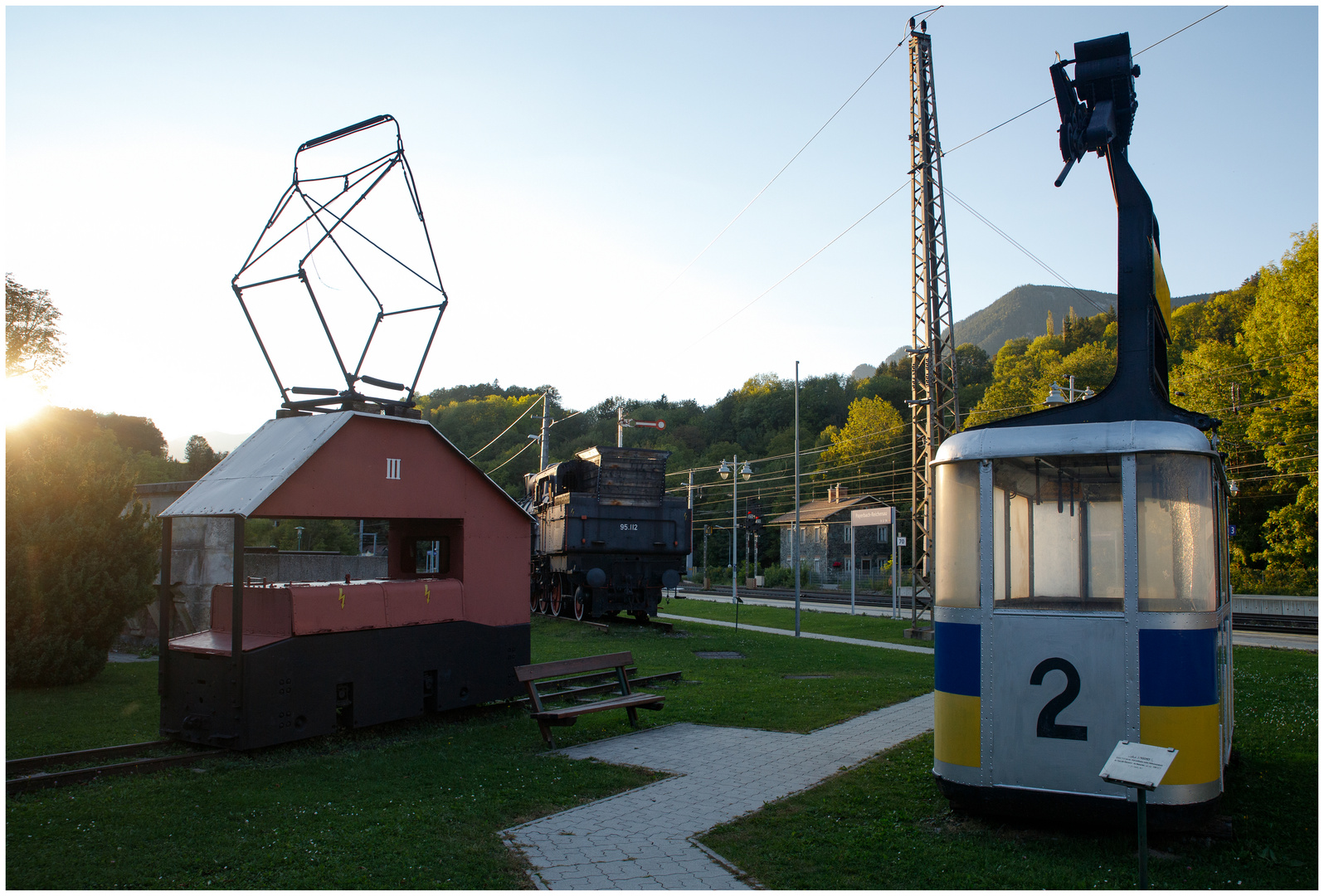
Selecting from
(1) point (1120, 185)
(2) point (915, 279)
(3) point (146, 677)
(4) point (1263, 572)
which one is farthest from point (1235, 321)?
(3) point (146, 677)

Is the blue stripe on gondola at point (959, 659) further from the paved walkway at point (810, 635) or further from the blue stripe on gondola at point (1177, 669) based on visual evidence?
the paved walkway at point (810, 635)

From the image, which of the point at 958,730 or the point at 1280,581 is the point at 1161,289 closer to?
the point at 958,730

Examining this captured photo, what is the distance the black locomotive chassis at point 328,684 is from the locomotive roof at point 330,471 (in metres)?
1.33

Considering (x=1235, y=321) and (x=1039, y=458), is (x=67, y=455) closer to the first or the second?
(x=1039, y=458)

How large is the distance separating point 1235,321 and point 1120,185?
5185cm

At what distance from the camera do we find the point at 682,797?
22.3 feet

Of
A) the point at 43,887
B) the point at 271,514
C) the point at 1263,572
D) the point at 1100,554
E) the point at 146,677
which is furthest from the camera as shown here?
the point at 1263,572

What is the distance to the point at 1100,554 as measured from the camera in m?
6.12

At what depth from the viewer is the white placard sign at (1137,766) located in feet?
14.8

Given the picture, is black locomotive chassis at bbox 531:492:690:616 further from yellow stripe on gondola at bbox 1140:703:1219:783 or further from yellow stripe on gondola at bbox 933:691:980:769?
yellow stripe on gondola at bbox 1140:703:1219:783

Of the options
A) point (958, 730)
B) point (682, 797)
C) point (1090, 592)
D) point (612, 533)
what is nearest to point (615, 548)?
point (612, 533)

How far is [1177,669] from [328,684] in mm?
7308

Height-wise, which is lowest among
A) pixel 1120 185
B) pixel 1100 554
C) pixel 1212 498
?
pixel 1100 554

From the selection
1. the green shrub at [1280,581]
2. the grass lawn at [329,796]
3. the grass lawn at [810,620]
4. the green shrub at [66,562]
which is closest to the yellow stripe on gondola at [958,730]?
the grass lawn at [329,796]
